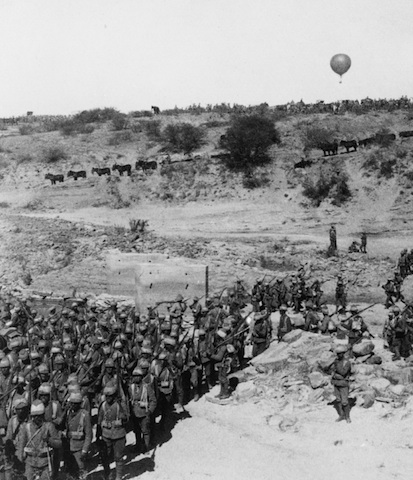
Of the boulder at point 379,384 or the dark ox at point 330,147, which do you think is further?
the dark ox at point 330,147

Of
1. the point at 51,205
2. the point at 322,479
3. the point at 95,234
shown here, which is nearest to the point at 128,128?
the point at 51,205

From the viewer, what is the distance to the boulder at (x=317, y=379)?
418 inches

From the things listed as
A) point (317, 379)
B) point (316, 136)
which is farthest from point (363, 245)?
point (316, 136)

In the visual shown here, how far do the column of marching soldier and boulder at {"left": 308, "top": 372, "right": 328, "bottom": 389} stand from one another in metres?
0.73

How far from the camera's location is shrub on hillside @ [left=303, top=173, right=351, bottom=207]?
1277 inches

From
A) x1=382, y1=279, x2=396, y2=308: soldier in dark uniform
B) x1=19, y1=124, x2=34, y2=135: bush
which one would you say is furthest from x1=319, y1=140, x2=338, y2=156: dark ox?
x1=19, y1=124, x2=34, y2=135: bush

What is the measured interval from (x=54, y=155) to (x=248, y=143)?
14.0 m

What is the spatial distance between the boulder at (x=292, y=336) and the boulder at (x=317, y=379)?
6.42ft

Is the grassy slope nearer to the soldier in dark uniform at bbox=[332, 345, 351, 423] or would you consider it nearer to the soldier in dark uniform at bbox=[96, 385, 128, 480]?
the soldier in dark uniform at bbox=[332, 345, 351, 423]

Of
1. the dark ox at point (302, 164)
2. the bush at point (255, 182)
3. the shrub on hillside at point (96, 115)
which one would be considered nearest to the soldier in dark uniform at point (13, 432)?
the bush at point (255, 182)

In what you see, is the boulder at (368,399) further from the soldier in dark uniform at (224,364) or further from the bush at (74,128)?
the bush at (74,128)

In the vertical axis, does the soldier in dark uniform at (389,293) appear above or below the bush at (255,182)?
below

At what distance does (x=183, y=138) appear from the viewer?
42625mm

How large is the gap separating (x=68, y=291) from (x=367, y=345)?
40.7 ft
